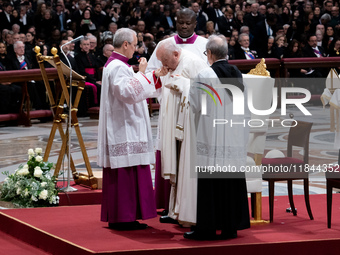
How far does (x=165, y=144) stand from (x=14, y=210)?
166 centimetres

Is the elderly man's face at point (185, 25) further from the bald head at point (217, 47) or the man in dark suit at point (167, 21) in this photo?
the man in dark suit at point (167, 21)

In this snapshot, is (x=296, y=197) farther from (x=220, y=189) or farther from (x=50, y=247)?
(x=50, y=247)

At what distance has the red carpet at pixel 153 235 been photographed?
526 cm

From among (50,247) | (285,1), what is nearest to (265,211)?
(50,247)

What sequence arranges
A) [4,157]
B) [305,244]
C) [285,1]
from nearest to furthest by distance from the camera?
1. [305,244]
2. [4,157]
3. [285,1]

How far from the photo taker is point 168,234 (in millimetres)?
5738

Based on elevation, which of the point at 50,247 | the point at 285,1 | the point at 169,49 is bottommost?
the point at 50,247

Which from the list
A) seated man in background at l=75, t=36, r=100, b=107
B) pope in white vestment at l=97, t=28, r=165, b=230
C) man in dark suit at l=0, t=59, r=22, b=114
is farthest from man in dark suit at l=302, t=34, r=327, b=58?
pope in white vestment at l=97, t=28, r=165, b=230

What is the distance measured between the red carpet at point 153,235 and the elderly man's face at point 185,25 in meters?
1.88

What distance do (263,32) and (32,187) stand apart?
10845 millimetres

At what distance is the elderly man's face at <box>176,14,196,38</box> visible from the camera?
7117 mm

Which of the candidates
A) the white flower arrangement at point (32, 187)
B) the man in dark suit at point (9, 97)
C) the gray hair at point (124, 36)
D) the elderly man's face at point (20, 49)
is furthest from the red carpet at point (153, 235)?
the elderly man's face at point (20, 49)

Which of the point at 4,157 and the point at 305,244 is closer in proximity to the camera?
the point at 305,244

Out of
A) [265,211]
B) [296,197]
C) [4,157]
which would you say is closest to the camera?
[265,211]
